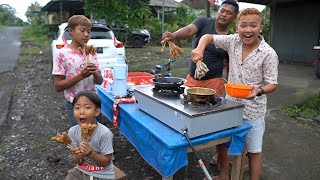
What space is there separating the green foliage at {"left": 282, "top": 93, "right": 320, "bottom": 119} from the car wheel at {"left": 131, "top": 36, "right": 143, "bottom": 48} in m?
11.9

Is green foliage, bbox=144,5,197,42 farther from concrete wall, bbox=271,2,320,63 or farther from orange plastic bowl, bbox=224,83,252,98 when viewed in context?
orange plastic bowl, bbox=224,83,252,98

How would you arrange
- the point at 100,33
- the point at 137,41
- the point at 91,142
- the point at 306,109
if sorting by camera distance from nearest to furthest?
1. the point at 91,142
2. the point at 306,109
3. the point at 100,33
4. the point at 137,41

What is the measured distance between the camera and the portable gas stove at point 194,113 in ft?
6.59

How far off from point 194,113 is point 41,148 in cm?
291

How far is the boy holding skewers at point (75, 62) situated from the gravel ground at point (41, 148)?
1.35 metres

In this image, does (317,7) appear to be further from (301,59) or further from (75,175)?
(75,175)

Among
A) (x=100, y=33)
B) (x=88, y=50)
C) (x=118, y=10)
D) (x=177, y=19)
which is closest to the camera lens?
(x=88, y=50)

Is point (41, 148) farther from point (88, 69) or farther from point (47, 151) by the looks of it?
point (88, 69)

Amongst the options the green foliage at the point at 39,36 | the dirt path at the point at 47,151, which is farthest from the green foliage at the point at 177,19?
the dirt path at the point at 47,151

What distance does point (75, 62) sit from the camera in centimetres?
253

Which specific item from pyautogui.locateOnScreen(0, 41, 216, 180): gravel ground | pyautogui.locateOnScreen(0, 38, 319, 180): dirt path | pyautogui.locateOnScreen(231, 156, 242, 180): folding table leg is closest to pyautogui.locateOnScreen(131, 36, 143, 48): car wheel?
pyautogui.locateOnScreen(0, 41, 216, 180): gravel ground

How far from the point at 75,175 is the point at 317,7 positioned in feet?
37.0

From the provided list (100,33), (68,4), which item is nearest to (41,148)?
(100,33)

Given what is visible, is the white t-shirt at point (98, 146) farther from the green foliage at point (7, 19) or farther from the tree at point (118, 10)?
the green foliage at point (7, 19)
